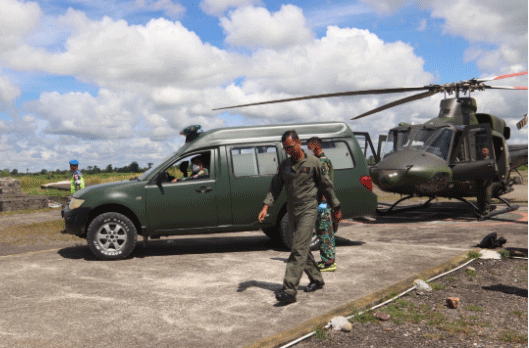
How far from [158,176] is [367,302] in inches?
167

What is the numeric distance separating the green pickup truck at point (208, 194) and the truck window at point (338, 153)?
2 cm

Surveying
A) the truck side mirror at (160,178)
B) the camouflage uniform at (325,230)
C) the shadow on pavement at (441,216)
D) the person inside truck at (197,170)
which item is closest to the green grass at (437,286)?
the camouflage uniform at (325,230)

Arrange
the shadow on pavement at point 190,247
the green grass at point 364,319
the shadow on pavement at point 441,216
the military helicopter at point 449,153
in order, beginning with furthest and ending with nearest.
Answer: the shadow on pavement at point 441,216
the military helicopter at point 449,153
the shadow on pavement at point 190,247
the green grass at point 364,319

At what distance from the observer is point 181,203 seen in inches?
308

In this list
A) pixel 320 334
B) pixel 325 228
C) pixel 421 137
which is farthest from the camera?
pixel 421 137

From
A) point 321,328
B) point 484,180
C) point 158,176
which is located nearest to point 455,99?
point 484,180

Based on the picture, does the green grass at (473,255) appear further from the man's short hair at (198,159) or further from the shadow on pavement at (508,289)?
the man's short hair at (198,159)

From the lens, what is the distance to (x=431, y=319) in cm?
452

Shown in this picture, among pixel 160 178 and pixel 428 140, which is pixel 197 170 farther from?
pixel 428 140

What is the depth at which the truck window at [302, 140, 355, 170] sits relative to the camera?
8422 mm

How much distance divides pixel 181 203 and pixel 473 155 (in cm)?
845

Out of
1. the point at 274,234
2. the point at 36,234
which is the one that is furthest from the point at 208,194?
the point at 36,234

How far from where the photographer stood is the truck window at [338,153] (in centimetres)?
842

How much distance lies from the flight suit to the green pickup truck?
8.36 feet
